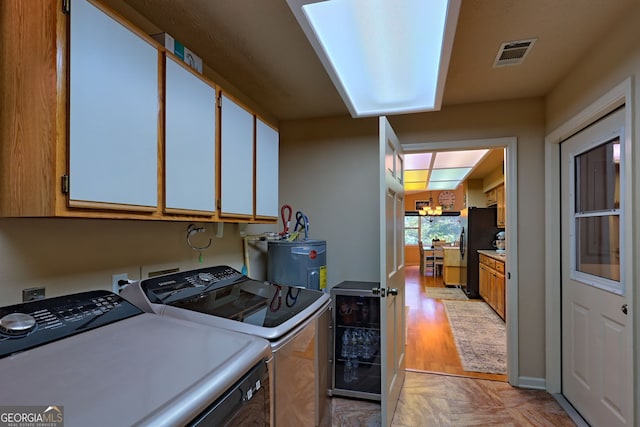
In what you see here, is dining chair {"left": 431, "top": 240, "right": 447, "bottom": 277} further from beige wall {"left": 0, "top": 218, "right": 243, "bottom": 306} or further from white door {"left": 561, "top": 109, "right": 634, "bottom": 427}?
beige wall {"left": 0, "top": 218, "right": 243, "bottom": 306}

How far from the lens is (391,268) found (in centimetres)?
228

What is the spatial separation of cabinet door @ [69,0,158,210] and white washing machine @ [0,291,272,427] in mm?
386

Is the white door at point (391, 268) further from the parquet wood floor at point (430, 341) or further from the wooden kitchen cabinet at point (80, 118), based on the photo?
the wooden kitchen cabinet at point (80, 118)

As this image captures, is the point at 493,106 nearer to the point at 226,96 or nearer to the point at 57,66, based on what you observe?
the point at 226,96

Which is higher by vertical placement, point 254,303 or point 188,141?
point 188,141

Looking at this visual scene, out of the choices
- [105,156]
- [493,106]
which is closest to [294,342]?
[105,156]

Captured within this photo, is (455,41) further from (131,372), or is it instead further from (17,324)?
(17,324)

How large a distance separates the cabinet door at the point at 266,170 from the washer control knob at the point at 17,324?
1329 millimetres

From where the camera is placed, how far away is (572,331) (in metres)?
2.38

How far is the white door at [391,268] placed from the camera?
2055mm

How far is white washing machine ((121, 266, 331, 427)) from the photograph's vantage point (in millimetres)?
1293

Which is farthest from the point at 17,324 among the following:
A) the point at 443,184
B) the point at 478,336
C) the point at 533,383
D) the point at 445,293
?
the point at 443,184

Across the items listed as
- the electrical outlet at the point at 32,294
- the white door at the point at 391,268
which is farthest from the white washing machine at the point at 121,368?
the white door at the point at 391,268

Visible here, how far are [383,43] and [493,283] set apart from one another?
4.37 metres
